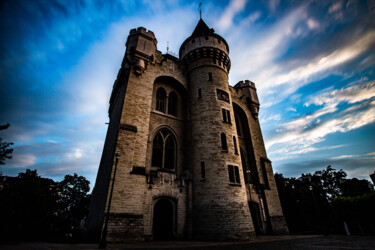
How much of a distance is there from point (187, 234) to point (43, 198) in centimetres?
1498

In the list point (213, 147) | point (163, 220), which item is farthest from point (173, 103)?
point (163, 220)

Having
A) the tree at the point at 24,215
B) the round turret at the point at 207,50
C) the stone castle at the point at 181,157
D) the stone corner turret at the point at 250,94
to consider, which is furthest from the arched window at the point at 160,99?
the tree at the point at 24,215

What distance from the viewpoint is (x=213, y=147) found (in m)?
13.8

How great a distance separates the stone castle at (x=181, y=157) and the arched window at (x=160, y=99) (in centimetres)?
10

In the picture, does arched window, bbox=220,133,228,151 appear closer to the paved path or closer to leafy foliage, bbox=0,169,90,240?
the paved path

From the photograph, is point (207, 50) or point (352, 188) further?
point (352, 188)

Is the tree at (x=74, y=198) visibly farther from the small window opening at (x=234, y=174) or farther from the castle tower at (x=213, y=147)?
the small window opening at (x=234, y=174)

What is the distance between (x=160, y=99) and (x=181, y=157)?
580 cm

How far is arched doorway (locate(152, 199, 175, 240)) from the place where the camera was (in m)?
11.3

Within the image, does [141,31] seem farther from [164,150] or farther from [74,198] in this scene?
[74,198]

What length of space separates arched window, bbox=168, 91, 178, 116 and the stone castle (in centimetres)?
10

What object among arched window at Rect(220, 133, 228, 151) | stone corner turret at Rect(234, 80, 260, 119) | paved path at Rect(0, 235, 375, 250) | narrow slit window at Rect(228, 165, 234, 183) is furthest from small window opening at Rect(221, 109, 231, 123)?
paved path at Rect(0, 235, 375, 250)

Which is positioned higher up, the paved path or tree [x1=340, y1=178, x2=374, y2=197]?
tree [x1=340, y1=178, x2=374, y2=197]

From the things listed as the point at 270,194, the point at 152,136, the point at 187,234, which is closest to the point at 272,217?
the point at 270,194
